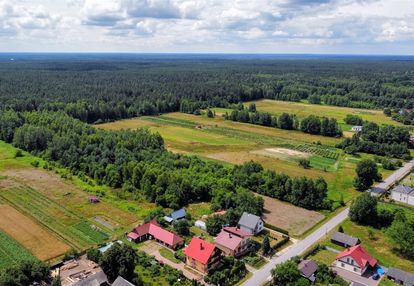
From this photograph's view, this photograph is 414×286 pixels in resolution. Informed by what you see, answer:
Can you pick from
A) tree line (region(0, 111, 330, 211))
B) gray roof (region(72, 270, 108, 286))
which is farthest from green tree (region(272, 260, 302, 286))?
gray roof (region(72, 270, 108, 286))

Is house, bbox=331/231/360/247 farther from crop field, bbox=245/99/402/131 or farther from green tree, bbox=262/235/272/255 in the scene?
crop field, bbox=245/99/402/131

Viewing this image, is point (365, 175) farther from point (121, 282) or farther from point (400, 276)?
point (121, 282)

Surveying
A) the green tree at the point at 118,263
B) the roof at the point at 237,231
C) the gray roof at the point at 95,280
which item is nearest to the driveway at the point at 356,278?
the roof at the point at 237,231

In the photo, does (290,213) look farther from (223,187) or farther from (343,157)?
(343,157)

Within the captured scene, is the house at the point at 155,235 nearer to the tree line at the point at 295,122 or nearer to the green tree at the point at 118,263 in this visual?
the green tree at the point at 118,263

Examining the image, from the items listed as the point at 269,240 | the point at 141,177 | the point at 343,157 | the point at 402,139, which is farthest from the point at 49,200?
the point at 402,139

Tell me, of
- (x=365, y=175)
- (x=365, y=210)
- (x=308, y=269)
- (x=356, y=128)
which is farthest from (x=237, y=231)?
(x=356, y=128)
